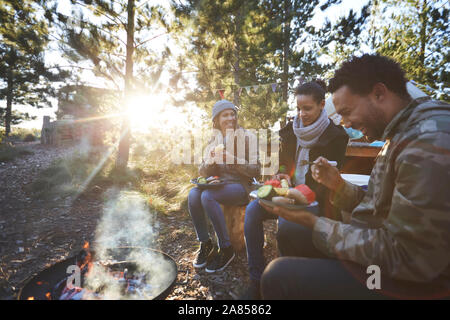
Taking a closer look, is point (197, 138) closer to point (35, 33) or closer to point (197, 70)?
point (197, 70)

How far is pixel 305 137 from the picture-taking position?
2.35m

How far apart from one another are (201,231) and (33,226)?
3.00 meters

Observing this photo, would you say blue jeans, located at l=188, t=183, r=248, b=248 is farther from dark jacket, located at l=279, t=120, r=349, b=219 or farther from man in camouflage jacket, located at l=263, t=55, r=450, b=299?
man in camouflage jacket, located at l=263, t=55, r=450, b=299

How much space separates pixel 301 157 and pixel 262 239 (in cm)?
103

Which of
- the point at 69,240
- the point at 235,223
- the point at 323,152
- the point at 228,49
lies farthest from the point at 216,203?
the point at 228,49

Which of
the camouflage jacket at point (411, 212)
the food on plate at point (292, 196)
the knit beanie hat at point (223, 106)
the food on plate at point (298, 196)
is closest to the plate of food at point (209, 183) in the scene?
the knit beanie hat at point (223, 106)

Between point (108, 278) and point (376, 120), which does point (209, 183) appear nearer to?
point (108, 278)

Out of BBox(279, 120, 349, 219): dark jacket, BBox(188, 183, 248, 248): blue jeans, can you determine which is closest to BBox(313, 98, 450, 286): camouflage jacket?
BBox(279, 120, 349, 219): dark jacket

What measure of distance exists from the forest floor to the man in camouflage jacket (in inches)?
28.3

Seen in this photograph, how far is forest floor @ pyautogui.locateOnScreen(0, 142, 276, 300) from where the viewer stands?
2213mm

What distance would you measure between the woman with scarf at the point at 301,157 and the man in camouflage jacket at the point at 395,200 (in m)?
0.56

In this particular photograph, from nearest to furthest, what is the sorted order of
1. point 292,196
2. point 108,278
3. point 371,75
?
point 371,75, point 292,196, point 108,278

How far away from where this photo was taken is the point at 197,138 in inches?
312
